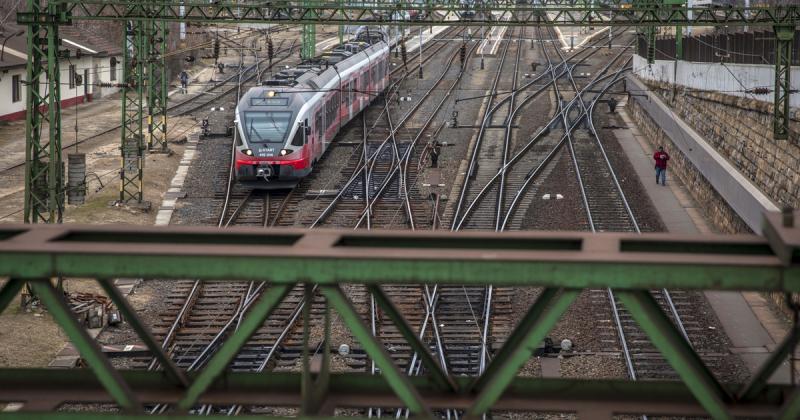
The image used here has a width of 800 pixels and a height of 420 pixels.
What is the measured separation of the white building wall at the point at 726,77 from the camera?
2288 cm

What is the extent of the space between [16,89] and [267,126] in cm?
1601

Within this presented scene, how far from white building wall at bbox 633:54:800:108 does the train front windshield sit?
9.89 metres

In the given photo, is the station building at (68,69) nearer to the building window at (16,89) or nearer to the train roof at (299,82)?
the building window at (16,89)

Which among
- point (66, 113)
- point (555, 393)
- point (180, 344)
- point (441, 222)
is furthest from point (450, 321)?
point (66, 113)

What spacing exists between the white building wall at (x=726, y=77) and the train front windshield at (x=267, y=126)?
9.89 m

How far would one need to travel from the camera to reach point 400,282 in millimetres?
5059

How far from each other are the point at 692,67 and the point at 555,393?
27.4 metres

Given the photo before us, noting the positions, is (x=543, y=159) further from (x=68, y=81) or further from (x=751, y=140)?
(x=68, y=81)

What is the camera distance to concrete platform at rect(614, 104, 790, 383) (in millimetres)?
15609

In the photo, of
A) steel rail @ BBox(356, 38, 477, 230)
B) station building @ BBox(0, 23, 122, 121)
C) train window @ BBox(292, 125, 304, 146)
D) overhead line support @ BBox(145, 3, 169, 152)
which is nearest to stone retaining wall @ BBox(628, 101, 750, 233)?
steel rail @ BBox(356, 38, 477, 230)

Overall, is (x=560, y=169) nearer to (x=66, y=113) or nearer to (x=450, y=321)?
(x=450, y=321)

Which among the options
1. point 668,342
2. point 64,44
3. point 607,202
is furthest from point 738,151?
point 64,44

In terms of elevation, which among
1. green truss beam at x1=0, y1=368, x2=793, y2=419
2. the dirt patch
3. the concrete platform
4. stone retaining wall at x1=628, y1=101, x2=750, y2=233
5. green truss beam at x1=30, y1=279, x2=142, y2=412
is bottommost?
the dirt patch

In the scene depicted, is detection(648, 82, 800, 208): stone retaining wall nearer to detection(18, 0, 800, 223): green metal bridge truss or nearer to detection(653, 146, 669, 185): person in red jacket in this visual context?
detection(18, 0, 800, 223): green metal bridge truss
